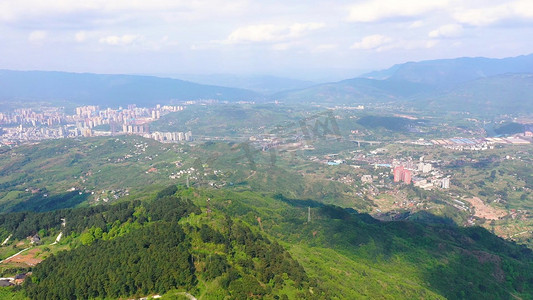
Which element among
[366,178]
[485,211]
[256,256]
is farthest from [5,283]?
[366,178]

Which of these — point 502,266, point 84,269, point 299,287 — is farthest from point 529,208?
point 84,269

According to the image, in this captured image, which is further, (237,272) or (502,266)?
(502,266)

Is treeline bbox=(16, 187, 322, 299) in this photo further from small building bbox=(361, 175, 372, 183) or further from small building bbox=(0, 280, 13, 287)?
small building bbox=(361, 175, 372, 183)

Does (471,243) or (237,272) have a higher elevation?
(237,272)

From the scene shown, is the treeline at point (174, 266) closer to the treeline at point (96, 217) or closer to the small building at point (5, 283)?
the small building at point (5, 283)

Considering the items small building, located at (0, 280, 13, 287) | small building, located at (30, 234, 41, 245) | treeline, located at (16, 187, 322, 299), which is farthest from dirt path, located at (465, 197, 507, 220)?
small building, located at (0, 280, 13, 287)

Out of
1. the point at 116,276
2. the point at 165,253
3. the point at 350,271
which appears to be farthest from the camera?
the point at 350,271

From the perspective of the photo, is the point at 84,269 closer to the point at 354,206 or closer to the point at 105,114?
the point at 354,206

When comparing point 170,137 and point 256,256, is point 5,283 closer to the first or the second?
point 256,256

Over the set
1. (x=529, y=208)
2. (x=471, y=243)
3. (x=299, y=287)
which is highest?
(x=299, y=287)

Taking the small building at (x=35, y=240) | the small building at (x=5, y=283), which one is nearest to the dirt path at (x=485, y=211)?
the small building at (x=35, y=240)

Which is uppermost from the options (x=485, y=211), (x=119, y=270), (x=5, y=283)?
(x=119, y=270)
